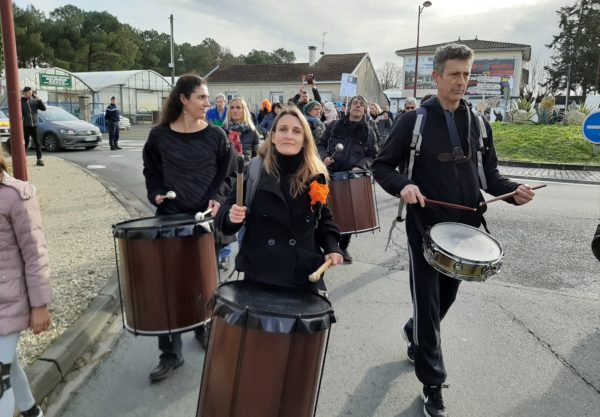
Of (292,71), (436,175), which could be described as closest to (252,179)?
(436,175)

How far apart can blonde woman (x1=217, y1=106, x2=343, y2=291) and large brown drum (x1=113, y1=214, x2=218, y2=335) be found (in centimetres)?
38

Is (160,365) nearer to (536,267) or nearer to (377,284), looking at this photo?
(377,284)

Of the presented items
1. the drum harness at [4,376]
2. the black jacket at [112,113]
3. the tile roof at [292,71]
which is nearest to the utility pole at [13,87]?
the drum harness at [4,376]

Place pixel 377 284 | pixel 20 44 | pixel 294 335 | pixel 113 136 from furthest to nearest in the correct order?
pixel 20 44
pixel 113 136
pixel 377 284
pixel 294 335

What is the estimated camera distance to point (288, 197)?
2527mm

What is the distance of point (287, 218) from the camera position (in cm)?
248

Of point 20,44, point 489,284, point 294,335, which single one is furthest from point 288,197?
point 20,44

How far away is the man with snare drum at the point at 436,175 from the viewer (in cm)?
282

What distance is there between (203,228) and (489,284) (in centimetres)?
346

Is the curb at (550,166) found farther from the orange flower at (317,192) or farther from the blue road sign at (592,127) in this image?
the orange flower at (317,192)

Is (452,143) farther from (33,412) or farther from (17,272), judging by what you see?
(33,412)

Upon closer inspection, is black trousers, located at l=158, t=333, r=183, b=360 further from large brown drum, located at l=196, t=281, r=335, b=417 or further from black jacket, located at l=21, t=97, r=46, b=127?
black jacket, located at l=21, t=97, r=46, b=127

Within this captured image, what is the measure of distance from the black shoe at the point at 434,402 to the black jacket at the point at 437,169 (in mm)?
1003

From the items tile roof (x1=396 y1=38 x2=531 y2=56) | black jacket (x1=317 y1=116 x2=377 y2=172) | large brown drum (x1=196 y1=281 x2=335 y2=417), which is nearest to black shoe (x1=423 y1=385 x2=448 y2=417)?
large brown drum (x1=196 y1=281 x2=335 y2=417)
